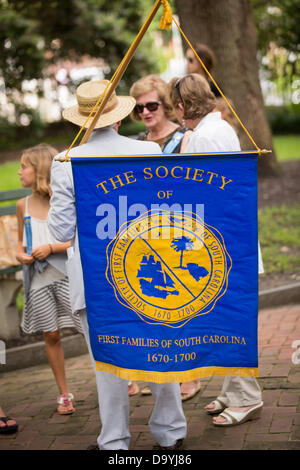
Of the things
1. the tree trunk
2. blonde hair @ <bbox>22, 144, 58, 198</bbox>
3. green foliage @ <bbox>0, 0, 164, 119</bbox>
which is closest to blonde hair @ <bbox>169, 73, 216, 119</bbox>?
blonde hair @ <bbox>22, 144, 58, 198</bbox>

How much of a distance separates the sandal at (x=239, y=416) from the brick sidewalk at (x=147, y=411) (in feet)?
0.13

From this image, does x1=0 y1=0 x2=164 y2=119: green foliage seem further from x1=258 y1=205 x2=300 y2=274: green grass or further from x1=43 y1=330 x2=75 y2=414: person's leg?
x1=43 y1=330 x2=75 y2=414: person's leg

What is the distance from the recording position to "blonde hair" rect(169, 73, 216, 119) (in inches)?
165

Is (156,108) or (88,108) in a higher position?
(156,108)

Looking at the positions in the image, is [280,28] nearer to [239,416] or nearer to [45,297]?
[45,297]

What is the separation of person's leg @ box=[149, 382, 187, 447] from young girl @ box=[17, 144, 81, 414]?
1130 mm

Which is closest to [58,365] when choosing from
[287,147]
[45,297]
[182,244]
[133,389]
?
[45,297]

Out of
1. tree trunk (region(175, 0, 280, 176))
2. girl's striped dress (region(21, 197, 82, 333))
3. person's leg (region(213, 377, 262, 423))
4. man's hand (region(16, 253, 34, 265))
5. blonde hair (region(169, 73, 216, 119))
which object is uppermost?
tree trunk (region(175, 0, 280, 176))

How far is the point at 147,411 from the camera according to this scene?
181 inches

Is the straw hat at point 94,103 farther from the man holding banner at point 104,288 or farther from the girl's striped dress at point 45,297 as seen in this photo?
the girl's striped dress at point 45,297

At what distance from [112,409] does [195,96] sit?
6.61ft

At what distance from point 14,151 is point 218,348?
62.4 ft

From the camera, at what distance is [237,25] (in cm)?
1091

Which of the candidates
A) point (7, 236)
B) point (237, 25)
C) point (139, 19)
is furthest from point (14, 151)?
point (7, 236)
